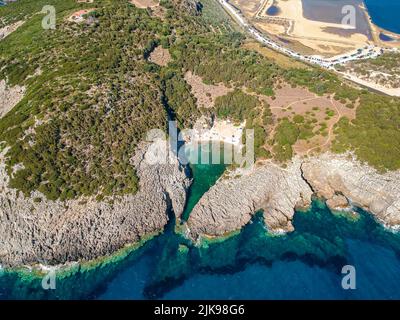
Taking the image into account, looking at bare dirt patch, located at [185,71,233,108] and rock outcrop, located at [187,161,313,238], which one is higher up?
bare dirt patch, located at [185,71,233,108]

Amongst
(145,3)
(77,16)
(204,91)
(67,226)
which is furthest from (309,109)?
(77,16)

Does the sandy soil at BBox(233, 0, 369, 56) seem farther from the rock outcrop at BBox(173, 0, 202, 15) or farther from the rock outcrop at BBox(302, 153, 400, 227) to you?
the rock outcrop at BBox(302, 153, 400, 227)

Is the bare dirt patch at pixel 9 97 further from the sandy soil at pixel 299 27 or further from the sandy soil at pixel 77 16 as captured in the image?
the sandy soil at pixel 299 27

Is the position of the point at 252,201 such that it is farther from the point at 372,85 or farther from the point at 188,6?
the point at 188,6

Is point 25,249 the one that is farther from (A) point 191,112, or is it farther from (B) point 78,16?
(B) point 78,16

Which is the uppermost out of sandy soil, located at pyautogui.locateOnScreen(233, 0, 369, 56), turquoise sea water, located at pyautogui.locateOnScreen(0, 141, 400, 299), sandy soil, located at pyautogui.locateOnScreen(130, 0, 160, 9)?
sandy soil, located at pyautogui.locateOnScreen(130, 0, 160, 9)

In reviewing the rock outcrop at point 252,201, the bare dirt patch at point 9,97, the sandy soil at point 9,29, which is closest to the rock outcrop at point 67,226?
the rock outcrop at point 252,201

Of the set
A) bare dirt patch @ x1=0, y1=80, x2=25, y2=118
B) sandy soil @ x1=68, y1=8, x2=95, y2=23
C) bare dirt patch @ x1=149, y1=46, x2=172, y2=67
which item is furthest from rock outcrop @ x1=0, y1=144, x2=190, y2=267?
sandy soil @ x1=68, y1=8, x2=95, y2=23
